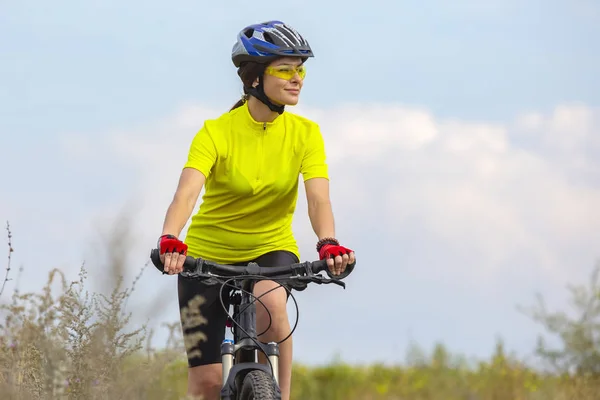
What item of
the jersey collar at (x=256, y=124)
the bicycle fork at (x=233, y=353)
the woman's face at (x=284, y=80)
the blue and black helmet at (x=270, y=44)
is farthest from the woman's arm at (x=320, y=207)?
the bicycle fork at (x=233, y=353)

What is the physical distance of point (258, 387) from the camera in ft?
15.5

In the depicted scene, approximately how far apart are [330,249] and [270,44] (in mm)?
1344

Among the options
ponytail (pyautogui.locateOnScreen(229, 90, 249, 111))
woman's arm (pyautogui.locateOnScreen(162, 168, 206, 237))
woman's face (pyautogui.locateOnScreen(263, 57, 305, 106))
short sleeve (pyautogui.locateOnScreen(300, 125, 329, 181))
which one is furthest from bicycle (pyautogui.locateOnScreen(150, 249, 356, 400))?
ponytail (pyautogui.locateOnScreen(229, 90, 249, 111))

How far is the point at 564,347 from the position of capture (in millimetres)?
8977

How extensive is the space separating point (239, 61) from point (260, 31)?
23cm

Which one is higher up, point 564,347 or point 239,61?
point 239,61

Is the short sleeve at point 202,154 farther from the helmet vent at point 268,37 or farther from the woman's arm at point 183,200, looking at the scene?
the helmet vent at point 268,37

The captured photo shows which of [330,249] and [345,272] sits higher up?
[330,249]

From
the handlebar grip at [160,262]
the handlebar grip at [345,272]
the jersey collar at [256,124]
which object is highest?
the jersey collar at [256,124]

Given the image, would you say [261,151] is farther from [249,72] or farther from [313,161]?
[249,72]

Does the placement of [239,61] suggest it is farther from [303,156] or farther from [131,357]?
[131,357]

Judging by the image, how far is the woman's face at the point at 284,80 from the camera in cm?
567

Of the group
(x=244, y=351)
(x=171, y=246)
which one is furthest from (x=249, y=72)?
(x=244, y=351)

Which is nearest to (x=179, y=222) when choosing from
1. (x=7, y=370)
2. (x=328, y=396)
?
(x=7, y=370)
